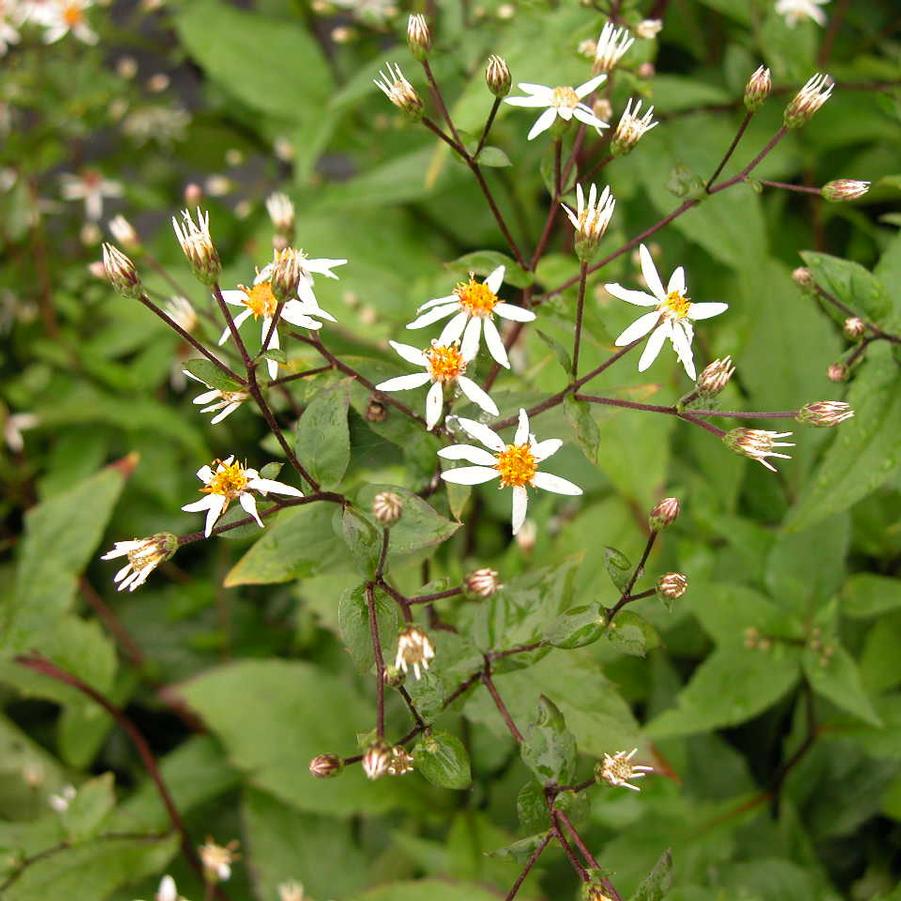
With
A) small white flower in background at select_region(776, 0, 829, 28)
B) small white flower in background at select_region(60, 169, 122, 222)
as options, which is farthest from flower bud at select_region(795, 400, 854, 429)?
small white flower in background at select_region(60, 169, 122, 222)

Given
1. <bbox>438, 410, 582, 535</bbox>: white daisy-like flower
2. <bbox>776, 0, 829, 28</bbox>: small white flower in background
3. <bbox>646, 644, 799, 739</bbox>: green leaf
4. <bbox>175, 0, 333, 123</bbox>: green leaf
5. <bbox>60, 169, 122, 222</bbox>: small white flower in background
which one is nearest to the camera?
<bbox>438, 410, 582, 535</bbox>: white daisy-like flower

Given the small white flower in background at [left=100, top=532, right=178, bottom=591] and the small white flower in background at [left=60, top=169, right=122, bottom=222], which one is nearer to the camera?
the small white flower in background at [left=100, top=532, right=178, bottom=591]

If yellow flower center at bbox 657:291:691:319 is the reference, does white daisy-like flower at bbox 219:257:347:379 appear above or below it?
above

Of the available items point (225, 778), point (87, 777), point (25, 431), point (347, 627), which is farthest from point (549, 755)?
point (25, 431)

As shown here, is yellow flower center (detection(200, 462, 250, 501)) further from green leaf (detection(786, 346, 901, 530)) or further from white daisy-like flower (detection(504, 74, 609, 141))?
green leaf (detection(786, 346, 901, 530))

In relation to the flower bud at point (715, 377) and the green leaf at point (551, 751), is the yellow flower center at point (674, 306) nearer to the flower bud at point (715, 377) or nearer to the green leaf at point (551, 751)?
the flower bud at point (715, 377)
